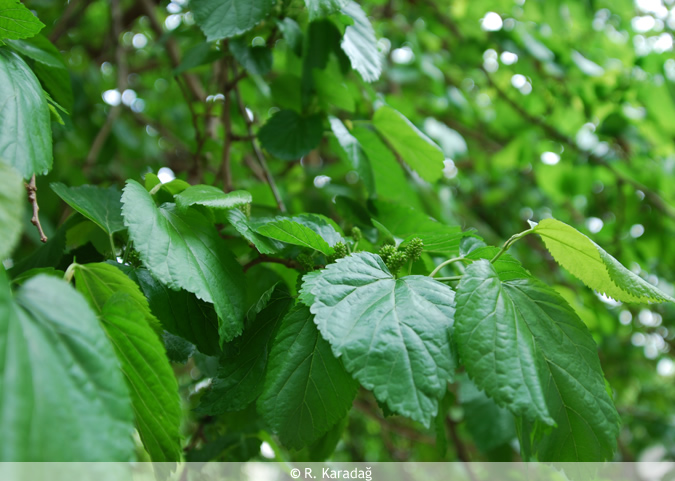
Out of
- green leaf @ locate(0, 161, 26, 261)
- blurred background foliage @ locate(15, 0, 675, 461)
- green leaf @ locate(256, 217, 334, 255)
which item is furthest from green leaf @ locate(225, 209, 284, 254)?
green leaf @ locate(0, 161, 26, 261)

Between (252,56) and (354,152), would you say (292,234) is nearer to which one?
(354,152)

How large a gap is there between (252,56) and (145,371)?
22.5 inches

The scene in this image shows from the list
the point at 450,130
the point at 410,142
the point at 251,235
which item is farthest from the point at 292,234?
the point at 450,130

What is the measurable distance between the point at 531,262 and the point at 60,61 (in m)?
1.75

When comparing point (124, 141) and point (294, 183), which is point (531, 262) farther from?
point (124, 141)

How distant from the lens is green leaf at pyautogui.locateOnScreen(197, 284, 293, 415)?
1.79ft

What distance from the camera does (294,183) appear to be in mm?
1381

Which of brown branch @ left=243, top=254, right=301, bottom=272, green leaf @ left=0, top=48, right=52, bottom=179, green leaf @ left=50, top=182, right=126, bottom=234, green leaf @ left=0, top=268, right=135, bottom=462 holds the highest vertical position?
green leaf @ left=0, top=48, right=52, bottom=179

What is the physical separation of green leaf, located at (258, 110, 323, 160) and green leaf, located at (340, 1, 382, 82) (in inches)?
5.0

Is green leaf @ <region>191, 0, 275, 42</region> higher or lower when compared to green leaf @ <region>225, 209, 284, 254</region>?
higher

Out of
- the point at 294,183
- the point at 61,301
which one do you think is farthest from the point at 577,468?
the point at 294,183

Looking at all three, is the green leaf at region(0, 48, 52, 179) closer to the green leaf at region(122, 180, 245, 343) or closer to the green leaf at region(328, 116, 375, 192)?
the green leaf at region(122, 180, 245, 343)

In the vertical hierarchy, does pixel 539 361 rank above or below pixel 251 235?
below

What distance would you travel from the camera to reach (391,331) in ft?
1.48
